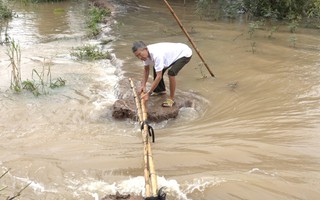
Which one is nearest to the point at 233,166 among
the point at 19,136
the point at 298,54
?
the point at 19,136

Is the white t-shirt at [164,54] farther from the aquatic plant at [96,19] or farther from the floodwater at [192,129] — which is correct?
the aquatic plant at [96,19]

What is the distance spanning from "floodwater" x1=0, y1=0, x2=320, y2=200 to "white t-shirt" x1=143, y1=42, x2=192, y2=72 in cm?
79

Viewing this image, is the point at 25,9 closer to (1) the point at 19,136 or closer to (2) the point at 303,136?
(1) the point at 19,136

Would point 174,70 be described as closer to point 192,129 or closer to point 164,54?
point 164,54

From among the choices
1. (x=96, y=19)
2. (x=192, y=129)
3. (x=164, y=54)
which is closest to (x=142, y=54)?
(x=164, y=54)

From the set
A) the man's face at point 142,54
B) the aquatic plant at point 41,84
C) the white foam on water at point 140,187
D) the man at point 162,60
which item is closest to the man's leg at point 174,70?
the man at point 162,60

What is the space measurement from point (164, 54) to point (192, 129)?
1.14 metres

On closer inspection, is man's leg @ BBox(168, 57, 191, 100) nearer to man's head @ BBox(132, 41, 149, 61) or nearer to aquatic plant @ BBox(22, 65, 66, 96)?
man's head @ BBox(132, 41, 149, 61)

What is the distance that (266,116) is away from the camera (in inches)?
214

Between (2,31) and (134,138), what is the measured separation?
→ 308 inches

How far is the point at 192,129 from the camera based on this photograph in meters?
5.21

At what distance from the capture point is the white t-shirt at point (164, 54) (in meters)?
5.39

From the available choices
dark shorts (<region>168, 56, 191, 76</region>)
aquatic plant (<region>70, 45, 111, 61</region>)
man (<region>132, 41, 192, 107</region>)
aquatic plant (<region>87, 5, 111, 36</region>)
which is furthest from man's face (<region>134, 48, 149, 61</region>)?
aquatic plant (<region>87, 5, 111, 36</region>)

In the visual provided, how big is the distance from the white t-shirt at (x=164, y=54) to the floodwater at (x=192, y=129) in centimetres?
79
